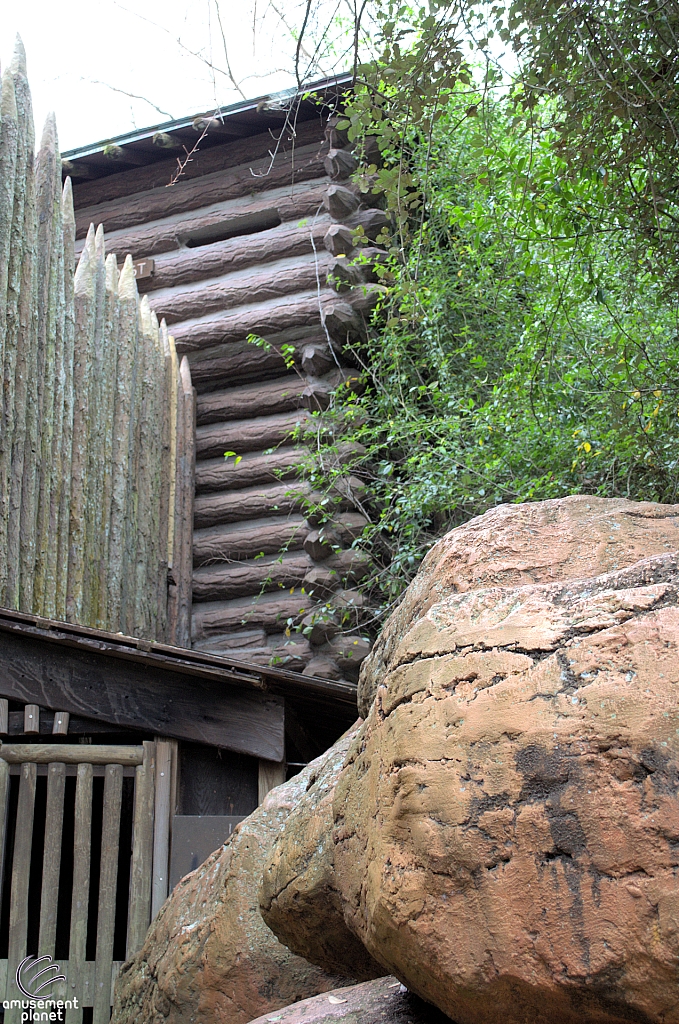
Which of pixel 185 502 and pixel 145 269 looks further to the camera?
pixel 145 269

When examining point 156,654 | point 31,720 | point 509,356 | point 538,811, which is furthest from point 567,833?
point 509,356

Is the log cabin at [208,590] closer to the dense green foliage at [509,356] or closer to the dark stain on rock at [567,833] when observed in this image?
the dense green foliage at [509,356]

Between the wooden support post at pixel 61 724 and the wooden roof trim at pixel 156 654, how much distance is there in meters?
0.38

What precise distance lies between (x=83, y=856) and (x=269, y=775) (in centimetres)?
111

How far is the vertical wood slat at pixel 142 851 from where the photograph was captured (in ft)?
15.7

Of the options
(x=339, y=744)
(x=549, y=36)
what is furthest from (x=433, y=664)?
(x=549, y=36)

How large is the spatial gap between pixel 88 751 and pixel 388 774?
132 inches

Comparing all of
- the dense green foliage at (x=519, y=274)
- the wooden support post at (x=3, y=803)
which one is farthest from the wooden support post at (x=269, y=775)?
the dense green foliage at (x=519, y=274)

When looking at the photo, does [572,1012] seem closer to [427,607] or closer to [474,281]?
[427,607]

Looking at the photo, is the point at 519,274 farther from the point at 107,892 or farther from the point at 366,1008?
the point at 366,1008

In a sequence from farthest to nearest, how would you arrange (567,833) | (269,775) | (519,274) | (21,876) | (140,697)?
(519,274), (269,775), (140,697), (21,876), (567,833)

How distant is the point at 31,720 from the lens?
4.96 metres

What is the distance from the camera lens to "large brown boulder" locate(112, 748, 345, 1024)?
334 centimetres

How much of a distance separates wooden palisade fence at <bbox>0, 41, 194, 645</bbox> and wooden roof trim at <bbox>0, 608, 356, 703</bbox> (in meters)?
0.60
